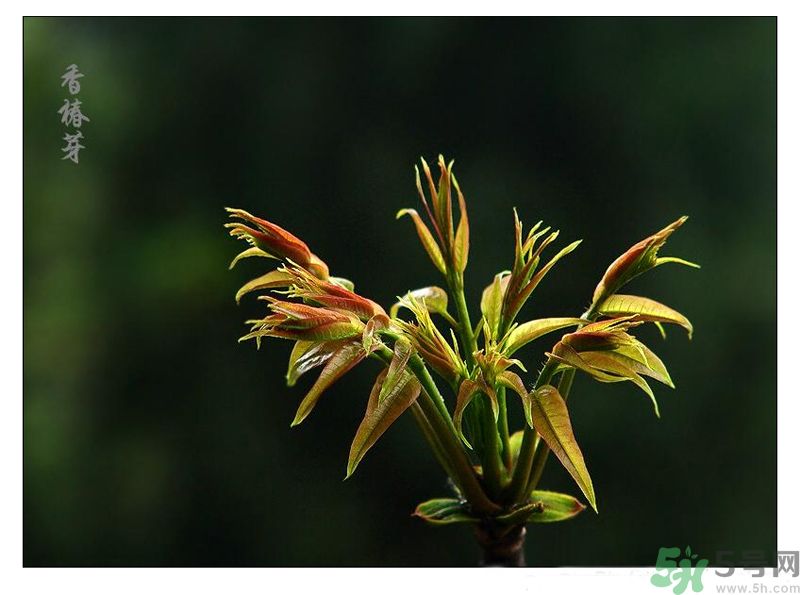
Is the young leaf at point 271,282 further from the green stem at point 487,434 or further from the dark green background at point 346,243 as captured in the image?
the dark green background at point 346,243

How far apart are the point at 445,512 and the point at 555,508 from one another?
0.19 feet

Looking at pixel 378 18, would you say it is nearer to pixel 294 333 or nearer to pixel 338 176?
pixel 338 176

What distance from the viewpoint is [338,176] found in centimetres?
149

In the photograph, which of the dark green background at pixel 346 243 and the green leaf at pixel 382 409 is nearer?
the green leaf at pixel 382 409

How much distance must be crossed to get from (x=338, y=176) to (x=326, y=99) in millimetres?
142

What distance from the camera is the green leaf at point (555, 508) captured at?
1.45 feet

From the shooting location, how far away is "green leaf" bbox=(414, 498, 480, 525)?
439 millimetres

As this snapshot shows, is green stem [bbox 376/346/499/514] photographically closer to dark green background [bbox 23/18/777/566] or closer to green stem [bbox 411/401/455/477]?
green stem [bbox 411/401/455/477]

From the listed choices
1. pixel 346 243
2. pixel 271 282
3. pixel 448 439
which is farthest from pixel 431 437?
pixel 346 243

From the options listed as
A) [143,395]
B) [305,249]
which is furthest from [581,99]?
[305,249]

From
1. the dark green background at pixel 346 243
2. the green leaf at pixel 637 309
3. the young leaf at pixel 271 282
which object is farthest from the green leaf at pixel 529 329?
the dark green background at pixel 346 243

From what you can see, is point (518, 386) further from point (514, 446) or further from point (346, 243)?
point (346, 243)

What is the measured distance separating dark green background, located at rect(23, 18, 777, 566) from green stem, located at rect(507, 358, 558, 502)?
3.29 ft

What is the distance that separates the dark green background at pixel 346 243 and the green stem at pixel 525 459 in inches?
39.5
